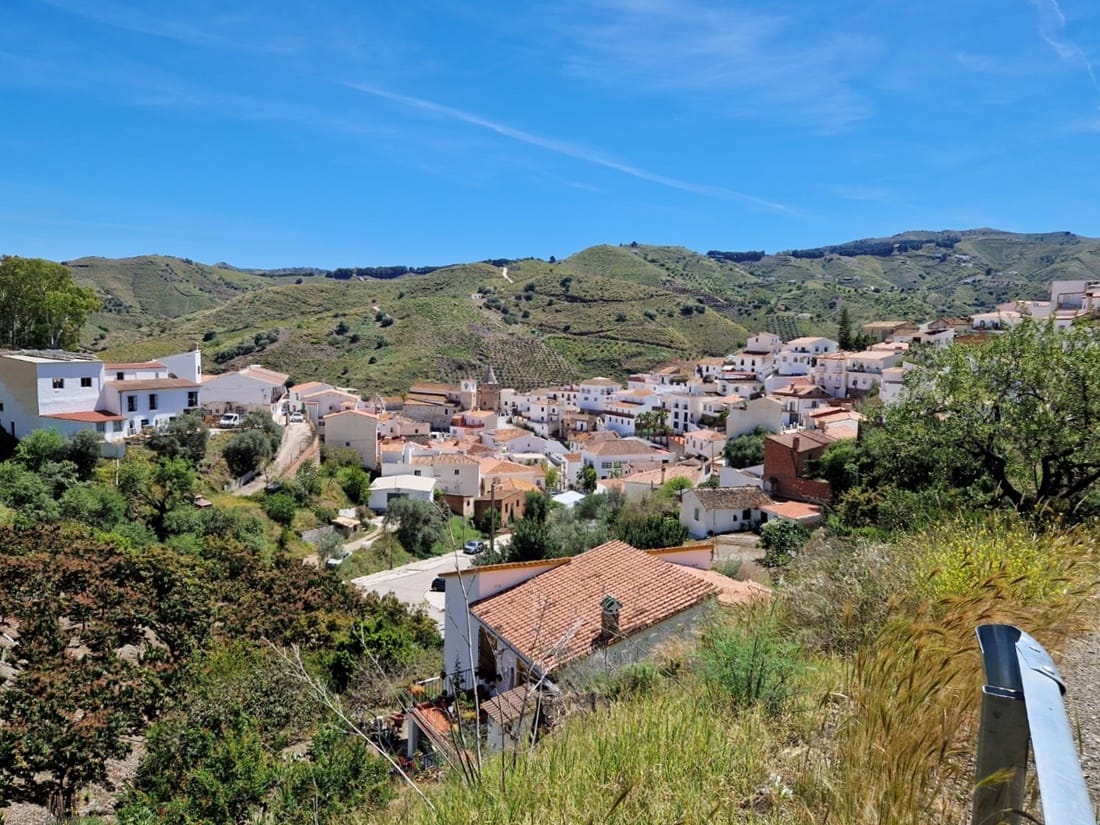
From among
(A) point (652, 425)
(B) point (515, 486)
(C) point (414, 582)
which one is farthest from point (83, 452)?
(A) point (652, 425)

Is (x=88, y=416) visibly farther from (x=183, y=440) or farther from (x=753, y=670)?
(x=753, y=670)

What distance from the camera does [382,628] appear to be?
1366 centimetres

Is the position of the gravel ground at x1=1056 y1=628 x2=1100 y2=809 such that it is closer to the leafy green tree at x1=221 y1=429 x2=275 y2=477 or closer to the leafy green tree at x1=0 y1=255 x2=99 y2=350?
the leafy green tree at x1=221 y1=429 x2=275 y2=477

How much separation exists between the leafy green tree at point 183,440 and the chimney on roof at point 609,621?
893 inches

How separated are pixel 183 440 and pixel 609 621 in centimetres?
2373

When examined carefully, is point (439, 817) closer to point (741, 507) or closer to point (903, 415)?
point (903, 415)

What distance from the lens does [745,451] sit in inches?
1545

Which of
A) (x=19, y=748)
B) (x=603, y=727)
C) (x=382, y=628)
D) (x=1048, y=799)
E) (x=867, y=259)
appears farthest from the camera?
(x=867, y=259)

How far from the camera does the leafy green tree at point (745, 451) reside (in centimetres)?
3881

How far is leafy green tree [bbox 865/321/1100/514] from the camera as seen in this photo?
320 inches

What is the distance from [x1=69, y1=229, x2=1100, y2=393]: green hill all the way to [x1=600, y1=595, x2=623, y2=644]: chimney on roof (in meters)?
49.9

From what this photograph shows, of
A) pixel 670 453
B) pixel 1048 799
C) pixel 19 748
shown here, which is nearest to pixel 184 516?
pixel 19 748

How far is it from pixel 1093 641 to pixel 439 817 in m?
3.59

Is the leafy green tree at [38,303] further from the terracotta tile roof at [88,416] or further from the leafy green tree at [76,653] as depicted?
the leafy green tree at [76,653]
